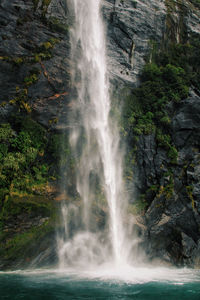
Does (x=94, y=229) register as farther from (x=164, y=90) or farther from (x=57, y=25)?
(x=57, y=25)

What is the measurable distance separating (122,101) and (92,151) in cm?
424

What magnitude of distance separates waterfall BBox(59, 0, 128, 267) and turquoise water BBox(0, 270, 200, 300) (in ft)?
7.83

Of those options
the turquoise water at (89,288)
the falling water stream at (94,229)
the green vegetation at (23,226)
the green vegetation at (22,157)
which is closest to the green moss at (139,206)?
the falling water stream at (94,229)

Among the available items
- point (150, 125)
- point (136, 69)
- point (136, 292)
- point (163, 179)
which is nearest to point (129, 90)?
point (136, 69)

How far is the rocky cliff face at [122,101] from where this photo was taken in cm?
1134

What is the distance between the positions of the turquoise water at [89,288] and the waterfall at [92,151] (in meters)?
2.39

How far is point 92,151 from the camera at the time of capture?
12.6m

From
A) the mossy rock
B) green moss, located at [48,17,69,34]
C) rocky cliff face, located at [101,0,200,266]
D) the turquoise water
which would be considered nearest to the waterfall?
green moss, located at [48,17,69,34]

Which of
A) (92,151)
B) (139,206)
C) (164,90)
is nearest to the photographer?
(139,206)

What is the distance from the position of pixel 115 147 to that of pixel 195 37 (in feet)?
40.5

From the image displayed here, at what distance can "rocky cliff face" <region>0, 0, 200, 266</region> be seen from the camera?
11.3 metres

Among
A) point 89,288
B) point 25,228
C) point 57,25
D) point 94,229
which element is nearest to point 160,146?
point 94,229

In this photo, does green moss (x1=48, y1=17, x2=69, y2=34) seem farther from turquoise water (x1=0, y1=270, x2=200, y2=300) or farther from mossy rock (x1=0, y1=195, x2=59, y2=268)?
turquoise water (x1=0, y1=270, x2=200, y2=300)

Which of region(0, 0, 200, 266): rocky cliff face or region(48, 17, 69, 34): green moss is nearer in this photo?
region(0, 0, 200, 266): rocky cliff face
